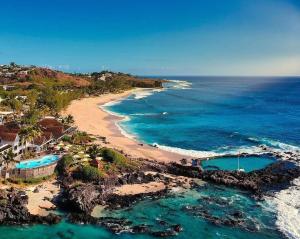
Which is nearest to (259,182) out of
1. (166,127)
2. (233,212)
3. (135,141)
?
(233,212)

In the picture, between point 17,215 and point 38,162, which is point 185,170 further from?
point 17,215

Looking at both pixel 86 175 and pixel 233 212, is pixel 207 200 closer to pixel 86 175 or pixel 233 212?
pixel 233 212

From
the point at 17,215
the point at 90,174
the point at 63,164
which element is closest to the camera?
the point at 17,215

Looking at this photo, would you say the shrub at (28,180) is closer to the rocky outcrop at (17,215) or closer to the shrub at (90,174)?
the shrub at (90,174)

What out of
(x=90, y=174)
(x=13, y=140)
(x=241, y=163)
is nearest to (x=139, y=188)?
(x=90, y=174)

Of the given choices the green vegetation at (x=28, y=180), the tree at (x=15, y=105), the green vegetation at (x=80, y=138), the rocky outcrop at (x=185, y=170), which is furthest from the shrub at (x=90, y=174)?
the tree at (x=15, y=105)

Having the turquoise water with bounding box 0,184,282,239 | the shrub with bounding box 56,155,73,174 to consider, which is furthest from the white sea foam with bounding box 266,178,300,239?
the shrub with bounding box 56,155,73,174
